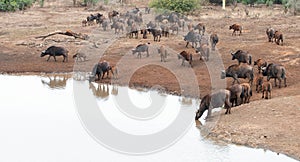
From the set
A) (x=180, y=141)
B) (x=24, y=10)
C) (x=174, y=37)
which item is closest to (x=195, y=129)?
(x=180, y=141)

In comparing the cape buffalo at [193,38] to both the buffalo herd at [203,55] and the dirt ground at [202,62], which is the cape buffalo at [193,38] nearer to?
the buffalo herd at [203,55]

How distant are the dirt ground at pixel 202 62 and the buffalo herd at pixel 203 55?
13.8 inches

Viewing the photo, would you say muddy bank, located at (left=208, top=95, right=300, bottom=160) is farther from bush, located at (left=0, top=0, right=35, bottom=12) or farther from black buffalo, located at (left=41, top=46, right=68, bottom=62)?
bush, located at (left=0, top=0, right=35, bottom=12)

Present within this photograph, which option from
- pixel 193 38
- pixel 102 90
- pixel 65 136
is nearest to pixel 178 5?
pixel 193 38

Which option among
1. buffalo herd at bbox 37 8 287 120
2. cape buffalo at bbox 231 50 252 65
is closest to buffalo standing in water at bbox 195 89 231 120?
buffalo herd at bbox 37 8 287 120

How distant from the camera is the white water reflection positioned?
12.7 m

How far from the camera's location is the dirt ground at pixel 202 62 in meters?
14.0

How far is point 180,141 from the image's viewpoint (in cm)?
1373

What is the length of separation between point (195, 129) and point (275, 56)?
29.1 feet

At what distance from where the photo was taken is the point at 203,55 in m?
21.9

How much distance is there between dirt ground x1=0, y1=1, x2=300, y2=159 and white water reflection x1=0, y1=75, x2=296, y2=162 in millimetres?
623

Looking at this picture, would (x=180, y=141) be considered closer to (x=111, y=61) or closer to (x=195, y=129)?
(x=195, y=129)

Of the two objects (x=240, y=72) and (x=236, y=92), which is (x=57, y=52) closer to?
(x=240, y=72)

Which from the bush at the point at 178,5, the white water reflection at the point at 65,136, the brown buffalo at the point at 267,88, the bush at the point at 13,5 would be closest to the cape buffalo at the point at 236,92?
the brown buffalo at the point at 267,88
